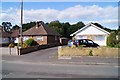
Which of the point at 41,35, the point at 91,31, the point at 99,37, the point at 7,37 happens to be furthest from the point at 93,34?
the point at 7,37

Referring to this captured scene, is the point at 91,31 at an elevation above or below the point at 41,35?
above

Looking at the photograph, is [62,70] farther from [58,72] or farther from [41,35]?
[41,35]

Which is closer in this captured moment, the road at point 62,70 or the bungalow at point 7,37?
the road at point 62,70

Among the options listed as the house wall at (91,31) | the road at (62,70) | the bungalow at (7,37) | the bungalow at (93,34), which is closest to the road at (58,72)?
the road at (62,70)

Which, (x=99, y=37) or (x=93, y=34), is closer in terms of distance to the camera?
(x=99, y=37)

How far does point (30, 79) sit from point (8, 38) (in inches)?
2104

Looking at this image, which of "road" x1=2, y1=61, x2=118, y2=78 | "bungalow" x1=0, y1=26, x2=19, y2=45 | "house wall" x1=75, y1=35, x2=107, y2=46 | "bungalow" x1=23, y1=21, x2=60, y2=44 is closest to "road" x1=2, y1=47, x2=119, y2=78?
"road" x1=2, y1=61, x2=118, y2=78

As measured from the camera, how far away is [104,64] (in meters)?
19.1

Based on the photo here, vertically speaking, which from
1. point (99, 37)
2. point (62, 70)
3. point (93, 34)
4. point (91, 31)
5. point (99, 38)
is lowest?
point (62, 70)

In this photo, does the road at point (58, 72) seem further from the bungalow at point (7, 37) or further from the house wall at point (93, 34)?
the bungalow at point (7, 37)

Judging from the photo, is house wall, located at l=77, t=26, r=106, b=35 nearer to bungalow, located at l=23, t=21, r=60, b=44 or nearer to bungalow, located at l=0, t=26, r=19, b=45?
bungalow, located at l=23, t=21, r=60, b=44

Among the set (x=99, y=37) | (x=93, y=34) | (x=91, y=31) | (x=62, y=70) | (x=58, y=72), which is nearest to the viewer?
(x=58, y=72)

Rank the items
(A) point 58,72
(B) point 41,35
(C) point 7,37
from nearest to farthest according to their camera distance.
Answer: (A) point 58,72 < (B) point 41,35 < (C) point 7,37

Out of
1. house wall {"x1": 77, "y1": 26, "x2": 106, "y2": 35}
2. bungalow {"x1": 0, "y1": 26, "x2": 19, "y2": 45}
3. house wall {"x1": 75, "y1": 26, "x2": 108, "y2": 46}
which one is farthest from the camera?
bungalow {"x1": 0, "y1": 26, "x2": 19, "y2": 45}
